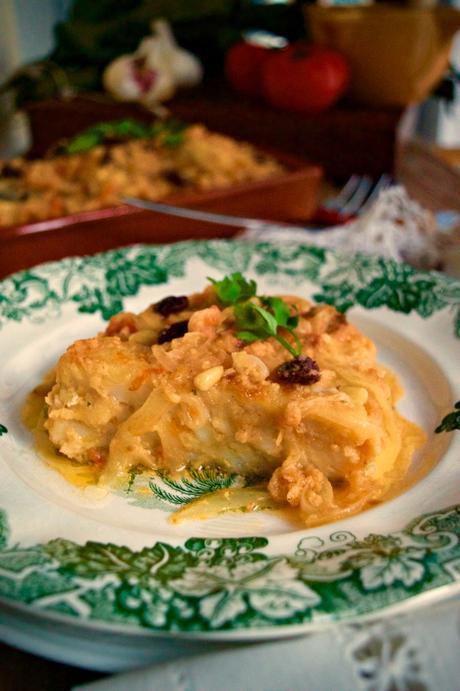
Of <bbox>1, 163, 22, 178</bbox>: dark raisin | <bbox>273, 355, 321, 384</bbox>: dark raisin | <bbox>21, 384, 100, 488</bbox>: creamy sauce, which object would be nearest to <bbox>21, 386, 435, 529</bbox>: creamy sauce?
<bbox>21, 384, 100, 488</bbox>: creamy sauce

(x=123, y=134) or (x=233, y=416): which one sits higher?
(x=233, y=416)

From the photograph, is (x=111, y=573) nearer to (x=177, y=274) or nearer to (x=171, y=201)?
(x=177, y=274)

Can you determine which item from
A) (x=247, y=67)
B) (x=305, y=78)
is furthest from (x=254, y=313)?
(x=247, y=67)

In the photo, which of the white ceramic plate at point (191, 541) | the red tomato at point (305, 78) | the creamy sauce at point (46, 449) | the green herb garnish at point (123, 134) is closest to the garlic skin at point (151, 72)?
the red tomato at point (305, 78)

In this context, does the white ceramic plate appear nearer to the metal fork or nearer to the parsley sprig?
the parsley sprig

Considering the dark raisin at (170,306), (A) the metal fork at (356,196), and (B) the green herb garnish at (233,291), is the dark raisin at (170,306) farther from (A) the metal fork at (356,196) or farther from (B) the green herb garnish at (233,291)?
(A) the metal fork at (356,196)

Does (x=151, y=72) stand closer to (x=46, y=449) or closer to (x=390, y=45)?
(x=390, y=45)
